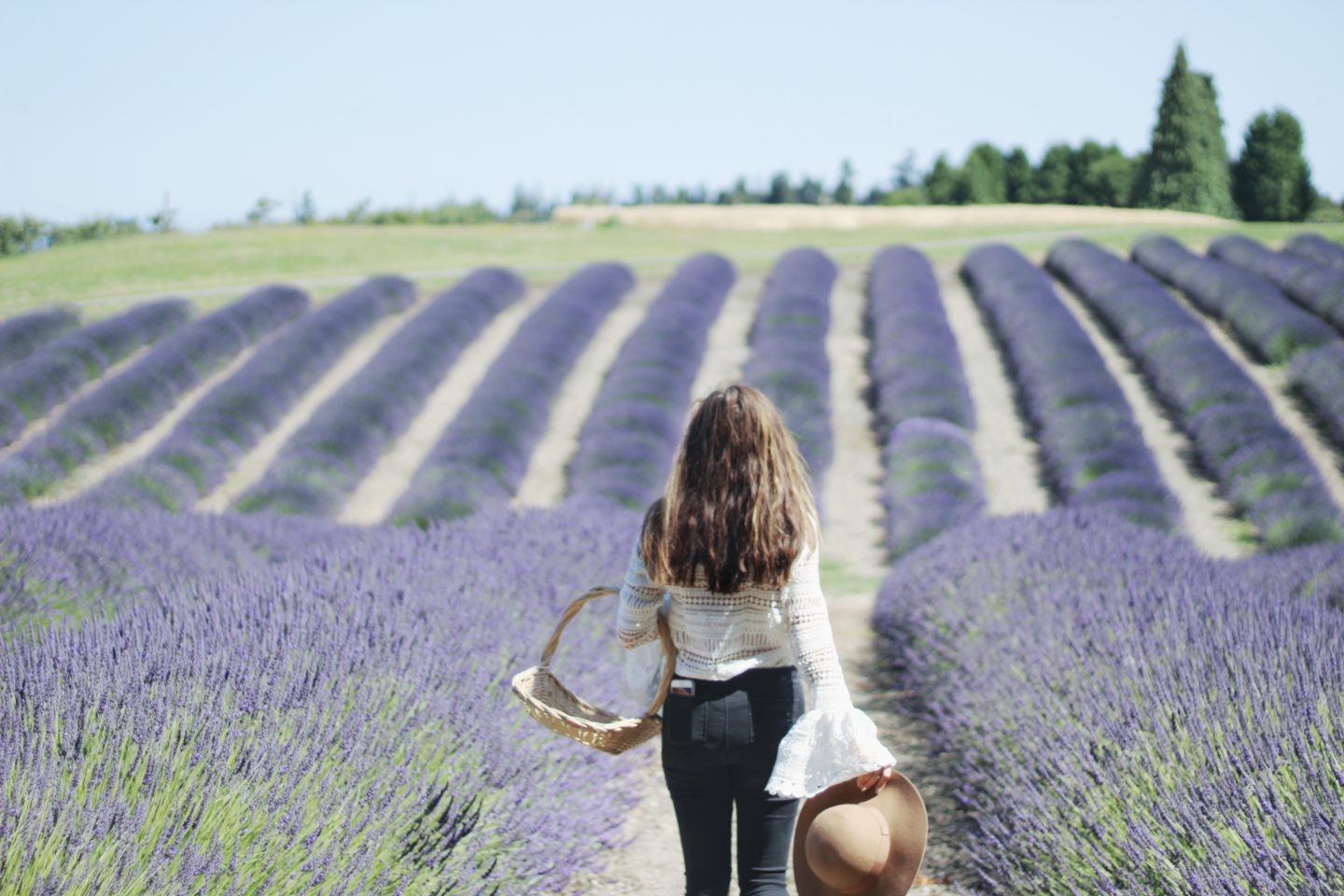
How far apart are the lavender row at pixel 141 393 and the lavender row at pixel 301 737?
456 cm

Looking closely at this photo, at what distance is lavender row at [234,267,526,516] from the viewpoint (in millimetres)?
9383

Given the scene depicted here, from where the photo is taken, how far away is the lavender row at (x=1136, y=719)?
235 centimetres

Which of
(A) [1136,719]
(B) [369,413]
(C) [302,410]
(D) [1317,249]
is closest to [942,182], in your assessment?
(D) [1317,249]

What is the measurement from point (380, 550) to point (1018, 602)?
8.22 ft

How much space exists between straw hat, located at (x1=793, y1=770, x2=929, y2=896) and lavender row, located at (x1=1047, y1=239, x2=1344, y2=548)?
6.62m

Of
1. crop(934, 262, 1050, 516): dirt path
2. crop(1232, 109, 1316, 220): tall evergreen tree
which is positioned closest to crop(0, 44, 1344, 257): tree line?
crop(1232, 109, 1316, 220): tall evergreen tree

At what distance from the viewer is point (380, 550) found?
4.64 metres

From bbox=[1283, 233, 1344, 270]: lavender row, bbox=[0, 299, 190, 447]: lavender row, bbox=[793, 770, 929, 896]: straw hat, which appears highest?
bbox=[1283, 233, 1344, 270]: lavender row

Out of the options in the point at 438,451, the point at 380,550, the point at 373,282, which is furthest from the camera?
the point at 373,282

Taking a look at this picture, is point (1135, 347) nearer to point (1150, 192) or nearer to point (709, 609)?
point (1150, 192)

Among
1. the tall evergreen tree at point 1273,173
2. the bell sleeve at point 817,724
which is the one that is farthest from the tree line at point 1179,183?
the bell sleeve at point 817,724

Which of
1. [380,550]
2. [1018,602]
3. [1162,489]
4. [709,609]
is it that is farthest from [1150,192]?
[709,609]

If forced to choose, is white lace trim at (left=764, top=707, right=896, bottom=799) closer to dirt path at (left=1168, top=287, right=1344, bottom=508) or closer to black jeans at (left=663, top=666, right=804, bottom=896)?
black jeans at (left=663, top=666, right=804, bottom=896)

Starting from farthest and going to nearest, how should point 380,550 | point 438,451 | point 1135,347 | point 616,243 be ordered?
point 616,243
point 1135,347
point 438,451
point 380,550
